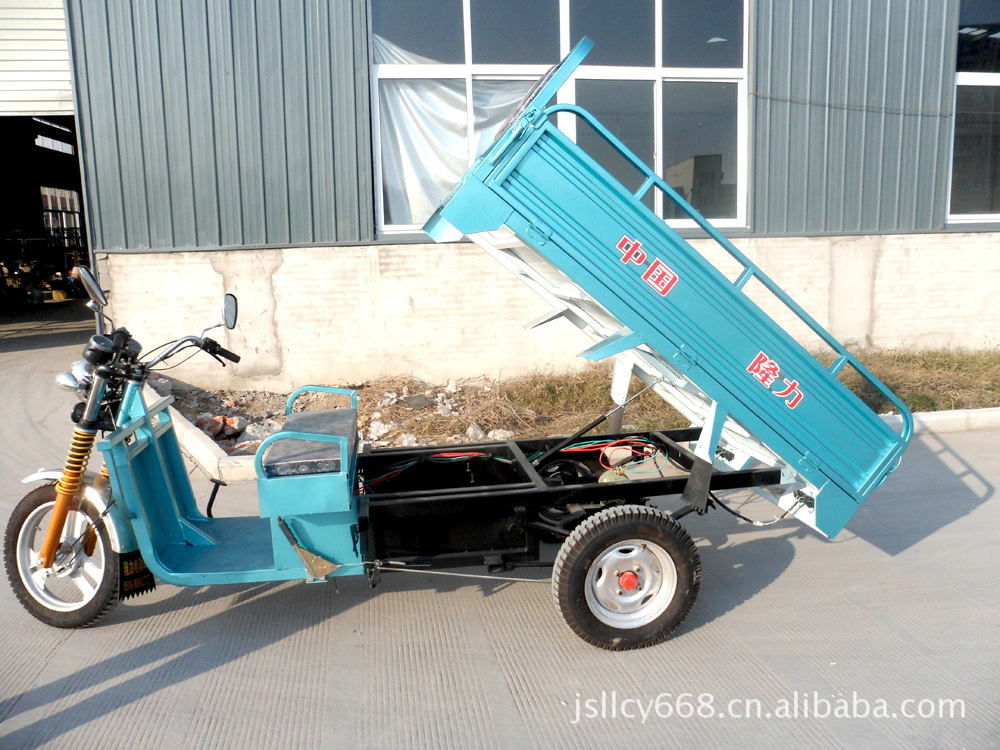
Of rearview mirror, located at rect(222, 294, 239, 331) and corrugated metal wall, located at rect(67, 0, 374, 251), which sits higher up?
corrugated metal wall, located at rect(67, 0, 374, 251)

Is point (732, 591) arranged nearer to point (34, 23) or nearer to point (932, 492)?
point (932, 492)

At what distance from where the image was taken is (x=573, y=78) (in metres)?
9.17

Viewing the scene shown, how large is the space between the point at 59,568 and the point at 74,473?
1.67ft

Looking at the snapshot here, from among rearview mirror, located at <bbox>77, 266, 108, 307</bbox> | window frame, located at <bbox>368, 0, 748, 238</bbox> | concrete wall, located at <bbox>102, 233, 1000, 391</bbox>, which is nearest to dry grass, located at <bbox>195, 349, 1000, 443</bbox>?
concrete wall, located at <bbox>102, 233, 1000, 391</bbox>

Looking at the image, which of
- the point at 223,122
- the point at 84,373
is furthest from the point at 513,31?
the point at 84,373

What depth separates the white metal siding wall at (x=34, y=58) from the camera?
8938 mm

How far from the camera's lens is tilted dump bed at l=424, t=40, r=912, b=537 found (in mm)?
3324

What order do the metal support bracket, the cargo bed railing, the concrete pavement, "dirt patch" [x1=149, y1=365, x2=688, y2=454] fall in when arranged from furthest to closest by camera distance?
"dirt patch" [x1=149, y1=365, x2=688, y2=454]
the metal support bracket
the cargo bed railing
the concrete pavement

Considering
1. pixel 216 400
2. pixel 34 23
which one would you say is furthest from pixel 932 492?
pixel 34 23

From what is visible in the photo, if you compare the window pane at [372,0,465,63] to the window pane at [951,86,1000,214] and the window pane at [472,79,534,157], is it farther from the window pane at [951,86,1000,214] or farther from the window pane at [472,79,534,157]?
the window pane at [951,86,1000,214]

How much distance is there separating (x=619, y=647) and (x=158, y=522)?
233 centimetres

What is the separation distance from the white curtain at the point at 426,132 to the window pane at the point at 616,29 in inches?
37.1

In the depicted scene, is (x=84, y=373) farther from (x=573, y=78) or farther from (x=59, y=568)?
(x=573, y=78)

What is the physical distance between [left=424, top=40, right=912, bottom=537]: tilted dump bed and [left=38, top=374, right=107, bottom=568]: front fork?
1.80 meters
